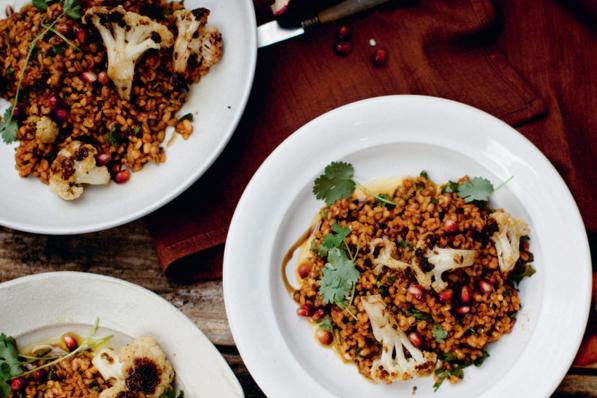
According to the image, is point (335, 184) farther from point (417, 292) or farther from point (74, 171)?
point (74, 171)

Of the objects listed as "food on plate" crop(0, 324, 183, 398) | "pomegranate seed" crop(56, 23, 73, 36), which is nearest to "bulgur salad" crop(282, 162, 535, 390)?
"food on plate" crop(0, 324, 183, 398)

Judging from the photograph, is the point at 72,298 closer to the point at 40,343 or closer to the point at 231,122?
the point at 40,343

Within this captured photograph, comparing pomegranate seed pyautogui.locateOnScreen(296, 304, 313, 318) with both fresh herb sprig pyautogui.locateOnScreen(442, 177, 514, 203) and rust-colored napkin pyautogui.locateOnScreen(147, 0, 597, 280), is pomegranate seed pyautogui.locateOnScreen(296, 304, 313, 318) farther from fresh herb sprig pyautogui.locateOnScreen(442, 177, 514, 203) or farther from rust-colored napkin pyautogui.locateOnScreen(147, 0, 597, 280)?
fresh herb sprig pyautogui.locateOnScreen(442, 177, 514, 203)

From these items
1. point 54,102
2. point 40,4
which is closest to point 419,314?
point 54,102

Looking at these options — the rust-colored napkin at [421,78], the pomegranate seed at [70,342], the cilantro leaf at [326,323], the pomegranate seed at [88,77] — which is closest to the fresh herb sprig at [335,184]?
the rust-colored napkin at [421,78]

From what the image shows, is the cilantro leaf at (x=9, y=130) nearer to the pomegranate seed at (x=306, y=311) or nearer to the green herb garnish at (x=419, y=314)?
the pomegranate seed at (x=306, y=311)

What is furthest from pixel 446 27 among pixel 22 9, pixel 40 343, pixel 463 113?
pixel 40 343
